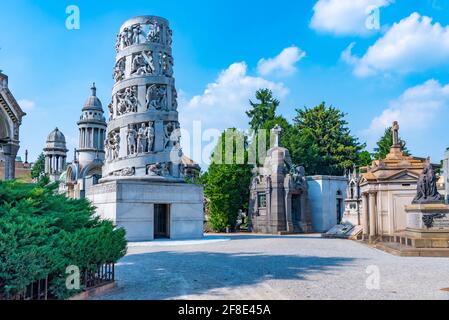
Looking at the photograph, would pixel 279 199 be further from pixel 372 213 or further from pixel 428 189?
pixel 428 189

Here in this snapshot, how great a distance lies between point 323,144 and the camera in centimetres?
5706

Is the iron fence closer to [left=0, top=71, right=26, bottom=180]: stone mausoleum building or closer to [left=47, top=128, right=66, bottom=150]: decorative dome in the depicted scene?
[left=0, top=71, right=26, bottom=180]: stone mausoleum building

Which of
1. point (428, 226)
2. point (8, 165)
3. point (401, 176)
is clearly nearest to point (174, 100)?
point (401, 176)

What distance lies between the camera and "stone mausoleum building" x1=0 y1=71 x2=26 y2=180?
112 ft

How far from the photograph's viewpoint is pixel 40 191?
805cm

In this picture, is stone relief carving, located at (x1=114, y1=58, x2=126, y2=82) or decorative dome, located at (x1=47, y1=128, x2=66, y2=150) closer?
stone relief carving, located at (x1=114, y1=58, x2=126, y2=82)

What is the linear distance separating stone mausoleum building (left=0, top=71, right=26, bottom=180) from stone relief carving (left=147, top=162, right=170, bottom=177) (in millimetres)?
17405

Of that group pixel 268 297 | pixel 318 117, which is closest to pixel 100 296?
pixel 268 297

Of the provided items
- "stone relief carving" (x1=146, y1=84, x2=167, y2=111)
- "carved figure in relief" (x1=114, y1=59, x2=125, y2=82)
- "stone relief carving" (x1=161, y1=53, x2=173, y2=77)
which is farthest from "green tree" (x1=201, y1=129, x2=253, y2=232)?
"carved figure in relief" (x1=114, y1=59, x2=125, y2=82)

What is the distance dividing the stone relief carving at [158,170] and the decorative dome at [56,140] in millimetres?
57347

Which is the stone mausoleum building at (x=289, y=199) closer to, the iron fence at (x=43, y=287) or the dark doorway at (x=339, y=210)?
the dark doorway at (x=339, y=210)

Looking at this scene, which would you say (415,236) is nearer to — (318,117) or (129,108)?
(129,108)

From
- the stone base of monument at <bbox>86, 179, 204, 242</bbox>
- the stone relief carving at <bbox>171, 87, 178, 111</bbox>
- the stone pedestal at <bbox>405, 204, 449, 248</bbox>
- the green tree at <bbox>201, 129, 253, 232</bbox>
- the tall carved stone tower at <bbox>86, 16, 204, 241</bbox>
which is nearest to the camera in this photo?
the stone pedestal at <bbox>405, 204, 449, 248</bbox>

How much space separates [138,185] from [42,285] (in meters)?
15.2
